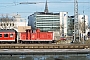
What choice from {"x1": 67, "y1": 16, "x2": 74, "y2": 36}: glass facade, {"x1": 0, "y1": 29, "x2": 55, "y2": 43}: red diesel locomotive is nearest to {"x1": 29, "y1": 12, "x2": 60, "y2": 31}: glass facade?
{"x1": 67, "y1": 16, "x2": 74, "y2": 36}: glass facade

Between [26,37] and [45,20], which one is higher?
[45,20]

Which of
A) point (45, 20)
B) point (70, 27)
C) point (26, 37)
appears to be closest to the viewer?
point (26, 37)

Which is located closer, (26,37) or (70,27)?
(26,37)

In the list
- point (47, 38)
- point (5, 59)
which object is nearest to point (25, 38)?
point (47, 38)

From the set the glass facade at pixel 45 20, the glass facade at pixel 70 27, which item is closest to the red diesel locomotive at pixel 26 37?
the glass facade at pixel 70 27

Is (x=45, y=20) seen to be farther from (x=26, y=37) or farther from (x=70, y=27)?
(x=26, y=37)

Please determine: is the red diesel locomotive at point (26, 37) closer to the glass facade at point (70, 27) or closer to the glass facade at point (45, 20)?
the glass facade at point (70, 27)

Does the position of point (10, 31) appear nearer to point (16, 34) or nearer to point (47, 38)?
point (16, 34)

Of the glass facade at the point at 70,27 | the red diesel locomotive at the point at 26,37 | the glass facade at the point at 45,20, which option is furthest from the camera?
the glass facade at the point at 45,20

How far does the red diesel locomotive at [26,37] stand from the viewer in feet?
161

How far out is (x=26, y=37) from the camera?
50125 millimetres

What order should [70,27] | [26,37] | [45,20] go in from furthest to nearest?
[45,20], [70,27], [26,37]

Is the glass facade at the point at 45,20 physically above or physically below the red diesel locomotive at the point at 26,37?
above

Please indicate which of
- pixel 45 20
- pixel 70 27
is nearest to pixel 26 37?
pixel 70 27
